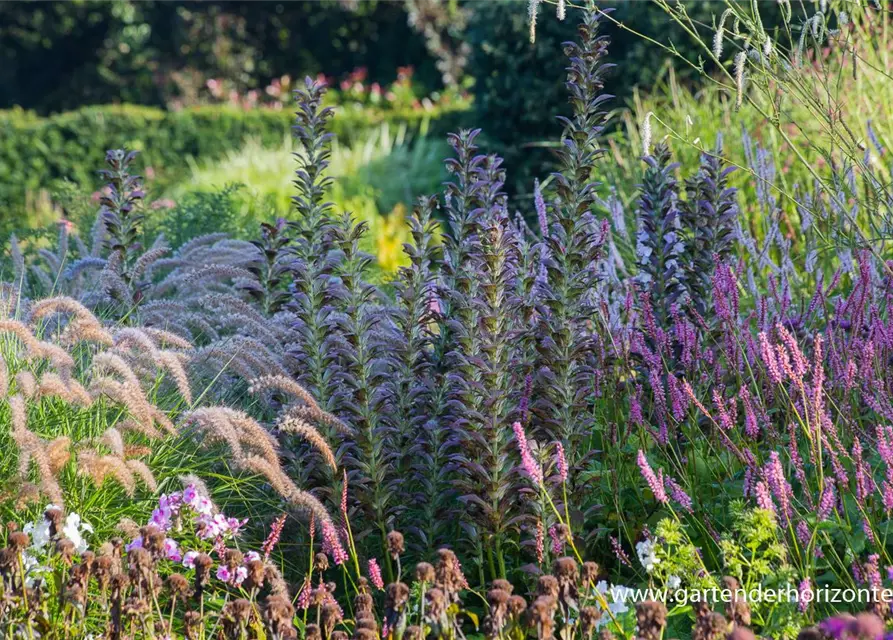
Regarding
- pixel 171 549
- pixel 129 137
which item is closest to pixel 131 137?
pixel 129 137

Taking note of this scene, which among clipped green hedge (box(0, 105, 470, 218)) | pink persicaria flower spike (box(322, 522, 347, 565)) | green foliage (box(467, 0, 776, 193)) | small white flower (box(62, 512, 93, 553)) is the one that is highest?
small white flower (box(62, 512, 93, 553))

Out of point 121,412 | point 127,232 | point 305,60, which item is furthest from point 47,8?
point 121,412

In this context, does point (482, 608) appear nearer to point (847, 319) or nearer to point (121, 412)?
point (121, 412)

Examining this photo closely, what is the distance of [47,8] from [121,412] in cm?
2044

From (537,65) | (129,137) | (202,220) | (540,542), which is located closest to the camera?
(540,542)

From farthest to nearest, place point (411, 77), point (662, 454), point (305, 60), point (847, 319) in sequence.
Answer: point (305, 60), point (411, 77), point (847, 319), point (662, 454)

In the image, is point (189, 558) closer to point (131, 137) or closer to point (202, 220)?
point (202, 220)

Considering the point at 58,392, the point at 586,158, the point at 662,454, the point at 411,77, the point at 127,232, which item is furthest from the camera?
the point at 411,77

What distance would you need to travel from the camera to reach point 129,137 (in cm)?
1458

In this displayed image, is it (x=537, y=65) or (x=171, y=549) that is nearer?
(x=171, y=549)

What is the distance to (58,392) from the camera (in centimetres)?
275

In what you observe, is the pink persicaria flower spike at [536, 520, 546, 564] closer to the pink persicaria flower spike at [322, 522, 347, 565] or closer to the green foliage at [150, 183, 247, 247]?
the pink persicaria flower spike at [322, 522, 347, 565]

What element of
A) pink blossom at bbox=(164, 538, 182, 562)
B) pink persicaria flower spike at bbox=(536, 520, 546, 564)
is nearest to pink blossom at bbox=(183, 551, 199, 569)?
pink blossom at bbox=(164, 538, 182, 562)

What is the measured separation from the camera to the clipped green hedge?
14.4 m
